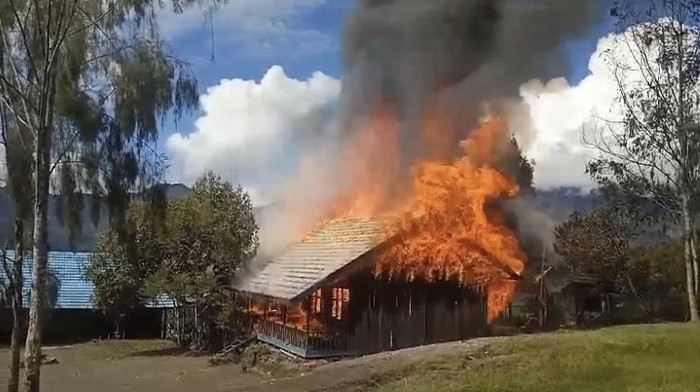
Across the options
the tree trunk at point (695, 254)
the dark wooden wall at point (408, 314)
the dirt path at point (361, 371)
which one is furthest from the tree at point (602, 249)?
the dirt path at point (361, 371)

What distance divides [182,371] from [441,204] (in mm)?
9404

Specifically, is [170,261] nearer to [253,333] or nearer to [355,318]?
[253,333]

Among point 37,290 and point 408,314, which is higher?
point 37,290

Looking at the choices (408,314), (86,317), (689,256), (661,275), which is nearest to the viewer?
(408,314)

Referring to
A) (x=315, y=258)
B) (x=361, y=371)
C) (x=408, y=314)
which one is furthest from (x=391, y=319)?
(x=361, y=371)

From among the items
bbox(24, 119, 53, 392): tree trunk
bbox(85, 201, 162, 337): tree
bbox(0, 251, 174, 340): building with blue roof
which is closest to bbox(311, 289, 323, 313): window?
bbox(24, 119, 53, 392): tree trunk

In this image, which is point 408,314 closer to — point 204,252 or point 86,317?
point 204,252

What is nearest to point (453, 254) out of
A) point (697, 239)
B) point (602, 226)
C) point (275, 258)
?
point (275, 258)

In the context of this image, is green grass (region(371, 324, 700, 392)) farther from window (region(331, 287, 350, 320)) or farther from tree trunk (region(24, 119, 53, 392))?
tree trunk (region(24, 119, 53, 392))

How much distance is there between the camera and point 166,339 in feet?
117

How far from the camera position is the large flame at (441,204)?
2231cm

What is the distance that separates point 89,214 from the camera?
16625mm

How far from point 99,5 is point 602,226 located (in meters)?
23.7

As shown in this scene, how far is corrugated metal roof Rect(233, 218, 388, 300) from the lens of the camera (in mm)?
21969
